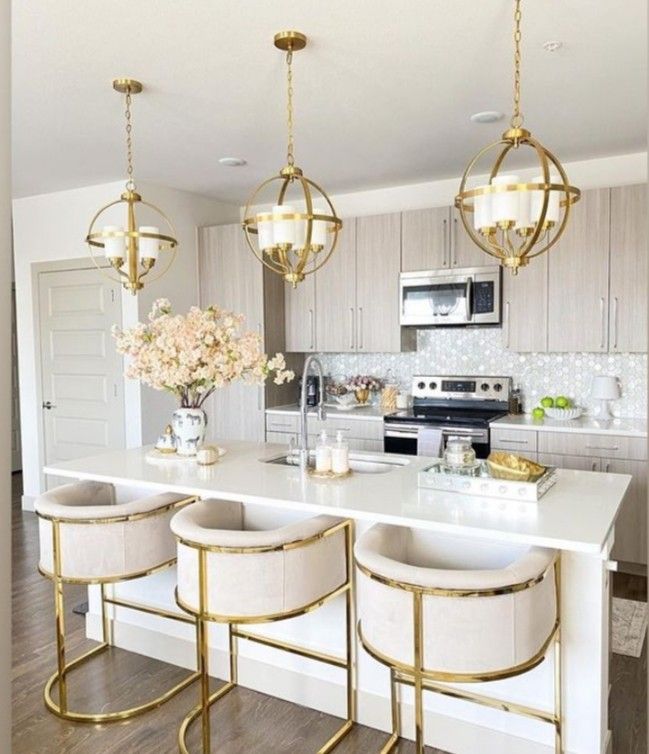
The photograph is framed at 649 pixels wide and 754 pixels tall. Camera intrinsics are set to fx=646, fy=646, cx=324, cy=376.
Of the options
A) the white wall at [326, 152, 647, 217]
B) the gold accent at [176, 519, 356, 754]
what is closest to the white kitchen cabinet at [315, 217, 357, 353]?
the white wall at [326, 152, 647, 217]

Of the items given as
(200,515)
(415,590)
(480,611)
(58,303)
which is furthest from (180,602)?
(58,303)

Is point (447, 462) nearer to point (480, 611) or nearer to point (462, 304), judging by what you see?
point (480, 611)

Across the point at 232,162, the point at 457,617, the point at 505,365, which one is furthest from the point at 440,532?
the point at 232,162

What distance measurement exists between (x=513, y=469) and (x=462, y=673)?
2.47 feet

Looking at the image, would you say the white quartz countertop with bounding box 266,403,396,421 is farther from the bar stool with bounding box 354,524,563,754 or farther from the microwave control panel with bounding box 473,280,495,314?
the bar stool with bounding box 354,524,563,754

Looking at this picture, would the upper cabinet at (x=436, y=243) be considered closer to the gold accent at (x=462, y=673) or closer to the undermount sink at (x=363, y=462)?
the undermount sink at (x=363, y=462)

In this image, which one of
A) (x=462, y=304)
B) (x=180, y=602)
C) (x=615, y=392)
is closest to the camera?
(x=180, y=602)

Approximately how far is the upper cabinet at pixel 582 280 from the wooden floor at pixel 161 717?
2.03m

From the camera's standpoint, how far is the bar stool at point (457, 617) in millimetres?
1767

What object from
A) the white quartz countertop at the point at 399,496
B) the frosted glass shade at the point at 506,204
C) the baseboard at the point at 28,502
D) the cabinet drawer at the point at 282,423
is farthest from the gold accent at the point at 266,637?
the baseboard at the point at 28,502

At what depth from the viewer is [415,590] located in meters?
1.80

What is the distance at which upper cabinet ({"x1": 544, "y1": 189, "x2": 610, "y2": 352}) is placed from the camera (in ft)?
13.7

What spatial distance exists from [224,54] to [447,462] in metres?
1.92

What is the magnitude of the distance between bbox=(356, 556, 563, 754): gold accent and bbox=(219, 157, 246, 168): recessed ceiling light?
10.3ft
